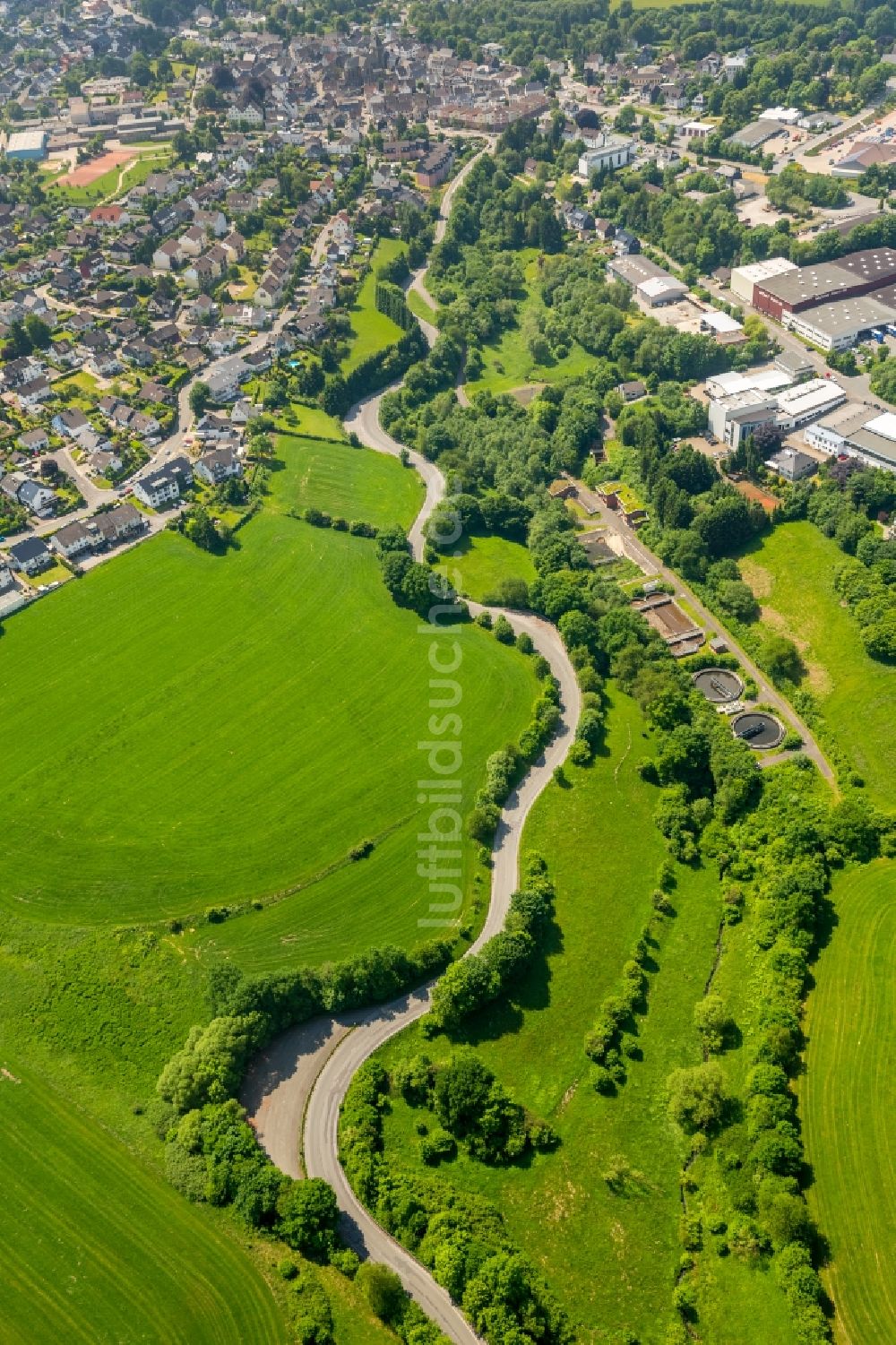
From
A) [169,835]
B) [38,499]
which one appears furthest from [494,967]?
[38,499]

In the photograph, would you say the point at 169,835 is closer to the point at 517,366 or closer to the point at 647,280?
the point at 517,366

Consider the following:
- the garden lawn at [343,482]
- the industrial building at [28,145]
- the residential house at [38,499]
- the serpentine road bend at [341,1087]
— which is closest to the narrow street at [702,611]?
the garden lawn at [343,482]

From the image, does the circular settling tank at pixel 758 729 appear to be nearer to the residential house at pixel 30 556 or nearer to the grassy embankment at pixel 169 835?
the grassy embankment at pixel 169 835

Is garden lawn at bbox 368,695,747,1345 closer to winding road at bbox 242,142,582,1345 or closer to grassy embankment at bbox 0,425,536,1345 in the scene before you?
winding road at bbox 242,142,582,1345

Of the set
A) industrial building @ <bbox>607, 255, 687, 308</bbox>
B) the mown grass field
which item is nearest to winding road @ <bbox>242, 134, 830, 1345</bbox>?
the mown grass field

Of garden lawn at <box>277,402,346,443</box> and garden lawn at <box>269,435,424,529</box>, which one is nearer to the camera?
garden lawn at <box>269,435,424,529</box>

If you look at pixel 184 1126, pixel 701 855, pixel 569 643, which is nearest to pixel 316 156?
pixel 569 643

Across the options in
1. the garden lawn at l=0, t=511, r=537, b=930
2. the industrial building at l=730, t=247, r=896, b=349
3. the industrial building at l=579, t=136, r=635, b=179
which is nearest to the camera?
the garden lawn at l=0, t=511, r=537, b=930
